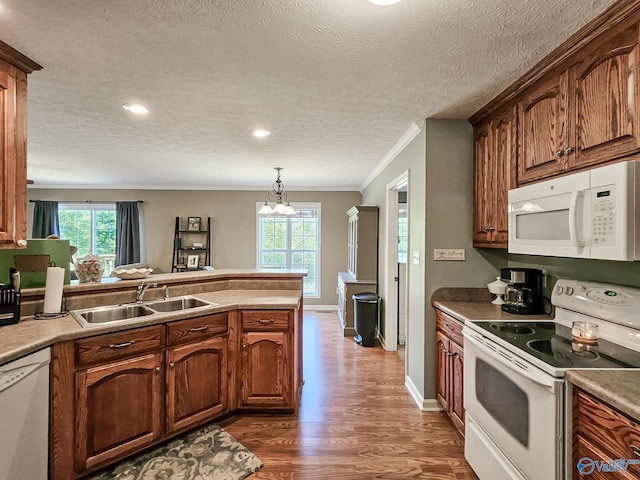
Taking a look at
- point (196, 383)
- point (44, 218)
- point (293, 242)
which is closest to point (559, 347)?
point (196, 383)

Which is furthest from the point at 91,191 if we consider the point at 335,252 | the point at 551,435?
the point at 551,435

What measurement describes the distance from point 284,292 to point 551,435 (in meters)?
2.32

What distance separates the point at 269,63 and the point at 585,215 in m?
1.80

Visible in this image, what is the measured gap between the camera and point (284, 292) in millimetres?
3244

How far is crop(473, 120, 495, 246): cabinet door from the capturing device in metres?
2.53

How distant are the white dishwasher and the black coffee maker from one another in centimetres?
286

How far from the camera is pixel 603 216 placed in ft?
4.69

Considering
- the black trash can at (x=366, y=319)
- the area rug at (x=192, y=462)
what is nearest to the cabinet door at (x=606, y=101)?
the area rug at (x=192, y=462)

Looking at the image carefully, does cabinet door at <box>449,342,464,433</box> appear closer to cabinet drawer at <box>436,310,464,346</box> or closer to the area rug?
cabinet drawer at <box>436,310,464,346</box>

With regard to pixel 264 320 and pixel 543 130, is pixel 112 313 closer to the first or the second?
pixel 264 320

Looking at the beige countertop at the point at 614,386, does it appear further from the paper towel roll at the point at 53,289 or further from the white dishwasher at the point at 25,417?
the paper towel roll at the point at 53,289

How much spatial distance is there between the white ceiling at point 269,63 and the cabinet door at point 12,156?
0.65 ft

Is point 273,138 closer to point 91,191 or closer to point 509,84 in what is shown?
point 509,84

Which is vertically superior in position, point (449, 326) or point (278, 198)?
point (278, 198)
